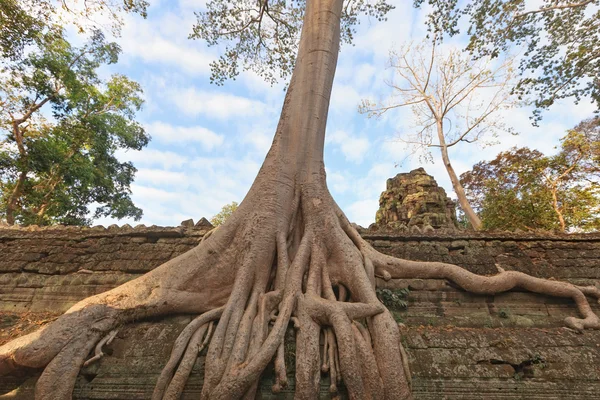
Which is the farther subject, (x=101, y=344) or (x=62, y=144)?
(x=62, y=144)

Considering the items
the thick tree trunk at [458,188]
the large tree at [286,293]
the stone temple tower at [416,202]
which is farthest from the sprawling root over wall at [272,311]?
the thick tree trunk at [458,188]

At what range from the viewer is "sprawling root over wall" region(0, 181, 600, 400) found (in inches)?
73.4

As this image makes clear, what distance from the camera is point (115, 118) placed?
11.9m

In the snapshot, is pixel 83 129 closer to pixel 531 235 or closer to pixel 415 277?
pixel 415 277

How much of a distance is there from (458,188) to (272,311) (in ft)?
31.9

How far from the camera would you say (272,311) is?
2.44 m

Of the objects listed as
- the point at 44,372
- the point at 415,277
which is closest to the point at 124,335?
the point at 44,372

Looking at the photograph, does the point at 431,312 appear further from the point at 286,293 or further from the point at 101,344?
the point at 101,344

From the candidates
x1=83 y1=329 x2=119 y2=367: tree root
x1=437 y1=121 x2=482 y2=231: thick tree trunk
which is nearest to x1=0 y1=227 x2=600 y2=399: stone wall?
x1=83 y1=329 x2=119 y2=367: tree root

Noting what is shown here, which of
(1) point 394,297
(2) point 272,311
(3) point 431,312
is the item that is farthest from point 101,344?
(3) point 431,312

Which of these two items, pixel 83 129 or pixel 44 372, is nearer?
pixel 44 372

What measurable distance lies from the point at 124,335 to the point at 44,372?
1.60 feet

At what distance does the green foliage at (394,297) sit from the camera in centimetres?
287

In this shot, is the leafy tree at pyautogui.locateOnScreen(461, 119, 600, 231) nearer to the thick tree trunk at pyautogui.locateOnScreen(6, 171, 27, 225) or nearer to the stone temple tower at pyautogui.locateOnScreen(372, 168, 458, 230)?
the stone temple tower at pyautogui.locateOnScreen(372, 168, 458, 230)
